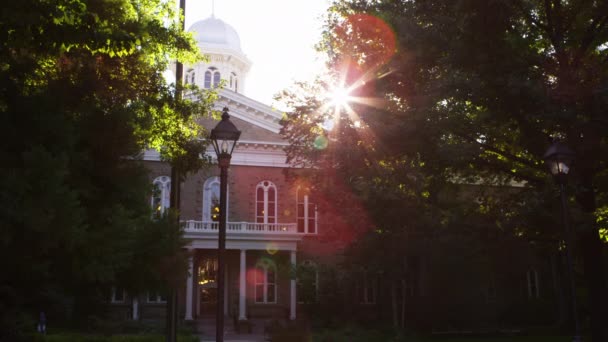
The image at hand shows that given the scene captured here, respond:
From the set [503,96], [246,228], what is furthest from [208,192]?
[503,96]

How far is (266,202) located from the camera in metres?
35.8

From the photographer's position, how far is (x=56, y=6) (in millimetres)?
8750

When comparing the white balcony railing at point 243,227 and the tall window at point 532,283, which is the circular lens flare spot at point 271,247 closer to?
the white balcony railing at point 243,227

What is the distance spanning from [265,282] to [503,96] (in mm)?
21237

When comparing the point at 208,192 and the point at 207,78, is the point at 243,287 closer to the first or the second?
the point at 208,192

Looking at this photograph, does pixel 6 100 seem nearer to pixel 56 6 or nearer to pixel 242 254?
pixel 56 6

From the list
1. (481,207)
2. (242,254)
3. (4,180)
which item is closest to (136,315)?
(242,254)

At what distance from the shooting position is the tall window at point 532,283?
3861cm

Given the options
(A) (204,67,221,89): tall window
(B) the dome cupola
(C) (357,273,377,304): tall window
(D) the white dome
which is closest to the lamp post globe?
(C) (357,273,377,304): tall window

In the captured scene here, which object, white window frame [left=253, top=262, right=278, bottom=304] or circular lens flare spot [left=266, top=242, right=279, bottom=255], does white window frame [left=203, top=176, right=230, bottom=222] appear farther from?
white window frame [left=253, top=262, right=278, bottom=304]

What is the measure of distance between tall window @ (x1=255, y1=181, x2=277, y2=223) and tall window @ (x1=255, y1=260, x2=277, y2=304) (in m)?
2.67

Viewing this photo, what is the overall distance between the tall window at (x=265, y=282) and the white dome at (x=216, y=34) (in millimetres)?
21619

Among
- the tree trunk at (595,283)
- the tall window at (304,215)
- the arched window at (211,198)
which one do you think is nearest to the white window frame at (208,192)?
the arched window at (211,198)

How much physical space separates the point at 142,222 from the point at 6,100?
11.9 ft
